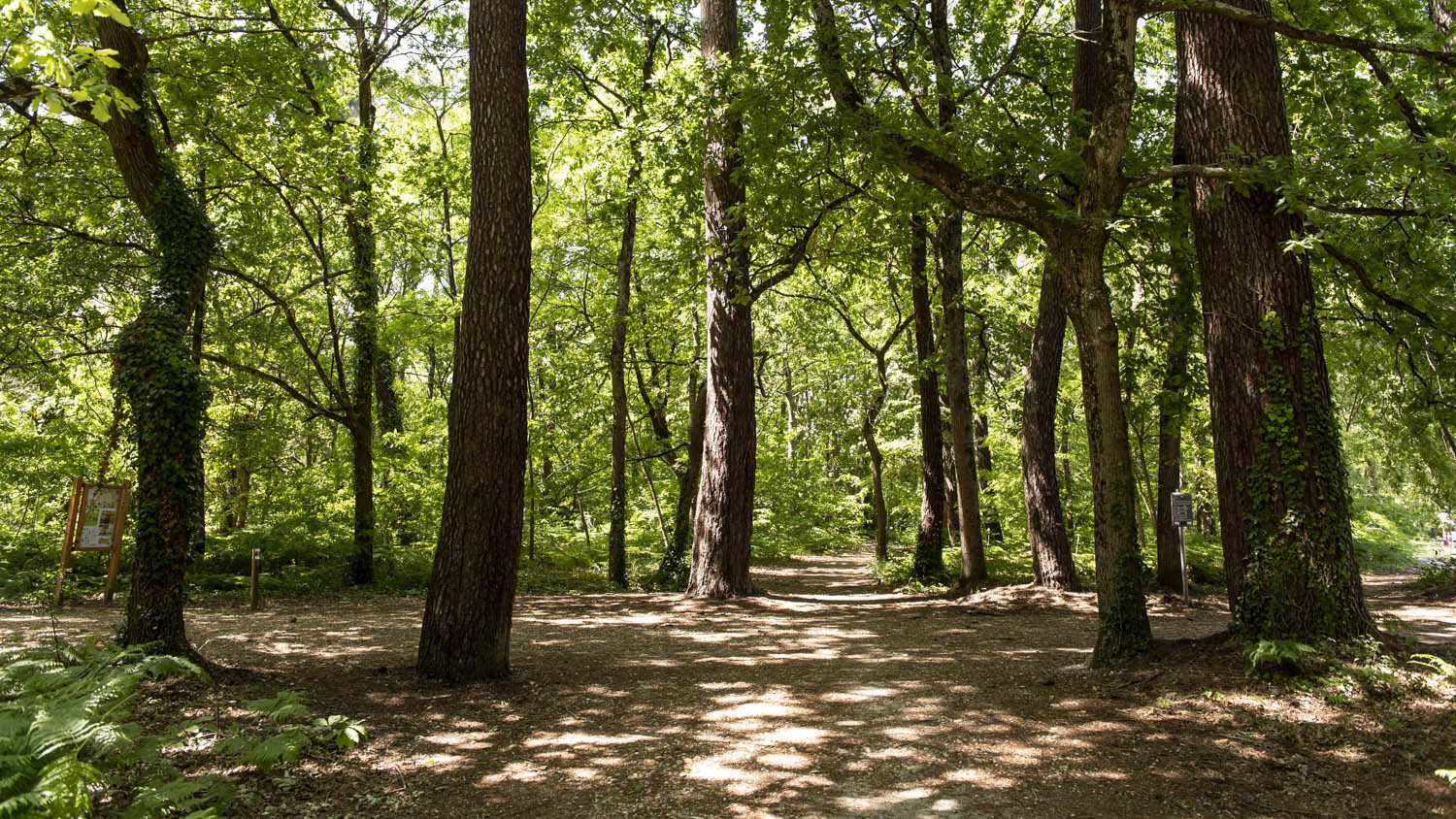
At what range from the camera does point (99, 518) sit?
35.2 ft

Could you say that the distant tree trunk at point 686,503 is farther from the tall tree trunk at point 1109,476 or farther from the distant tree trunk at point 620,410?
the tall tree trunk at point 1109,476

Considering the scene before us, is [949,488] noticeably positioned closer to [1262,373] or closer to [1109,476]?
[1109,476]

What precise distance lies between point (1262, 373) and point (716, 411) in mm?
6900

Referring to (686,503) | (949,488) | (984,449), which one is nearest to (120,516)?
(686,503)

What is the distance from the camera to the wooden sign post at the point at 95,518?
10648 millimetres

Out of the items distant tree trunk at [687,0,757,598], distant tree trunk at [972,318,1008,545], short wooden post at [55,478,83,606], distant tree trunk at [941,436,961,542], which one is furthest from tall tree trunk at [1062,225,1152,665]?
short wooden post at [55,478,83,606]

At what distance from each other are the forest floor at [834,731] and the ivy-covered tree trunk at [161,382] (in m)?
0.91

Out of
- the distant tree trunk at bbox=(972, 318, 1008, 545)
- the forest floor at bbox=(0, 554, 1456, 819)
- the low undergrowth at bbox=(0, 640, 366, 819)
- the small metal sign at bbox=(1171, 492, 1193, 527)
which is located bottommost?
the forest floor at bbox=(0, 554, 1456, 819)

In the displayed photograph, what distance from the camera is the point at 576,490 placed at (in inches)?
748

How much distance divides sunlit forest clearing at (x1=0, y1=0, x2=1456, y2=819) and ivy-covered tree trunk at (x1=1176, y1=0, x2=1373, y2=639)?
0.03m

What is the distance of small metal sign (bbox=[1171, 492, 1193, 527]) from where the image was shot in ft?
35.8

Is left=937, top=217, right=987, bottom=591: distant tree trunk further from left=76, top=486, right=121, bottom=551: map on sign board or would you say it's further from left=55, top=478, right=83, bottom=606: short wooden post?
left=55, top=478, right=83, bottom=606: short wooden post

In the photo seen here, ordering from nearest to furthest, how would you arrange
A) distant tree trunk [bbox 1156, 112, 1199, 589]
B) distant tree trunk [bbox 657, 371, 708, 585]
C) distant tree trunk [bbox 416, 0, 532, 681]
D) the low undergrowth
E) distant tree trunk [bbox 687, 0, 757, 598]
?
1. the low undergrowth
2. distant tree trunk [bbox 416, 0, 532, 681]
3. distant tree trunk [bbox 1156, 112, 1199, 589]
4. distant tree trunk [bbox 687, 0, 757, 598]
5. distant tree trunk [bbox 657, 371, 708, 585]

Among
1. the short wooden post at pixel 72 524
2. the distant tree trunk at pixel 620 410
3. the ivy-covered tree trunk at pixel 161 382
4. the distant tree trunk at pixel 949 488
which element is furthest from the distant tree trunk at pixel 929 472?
the short wooden post at pixel 72 524
